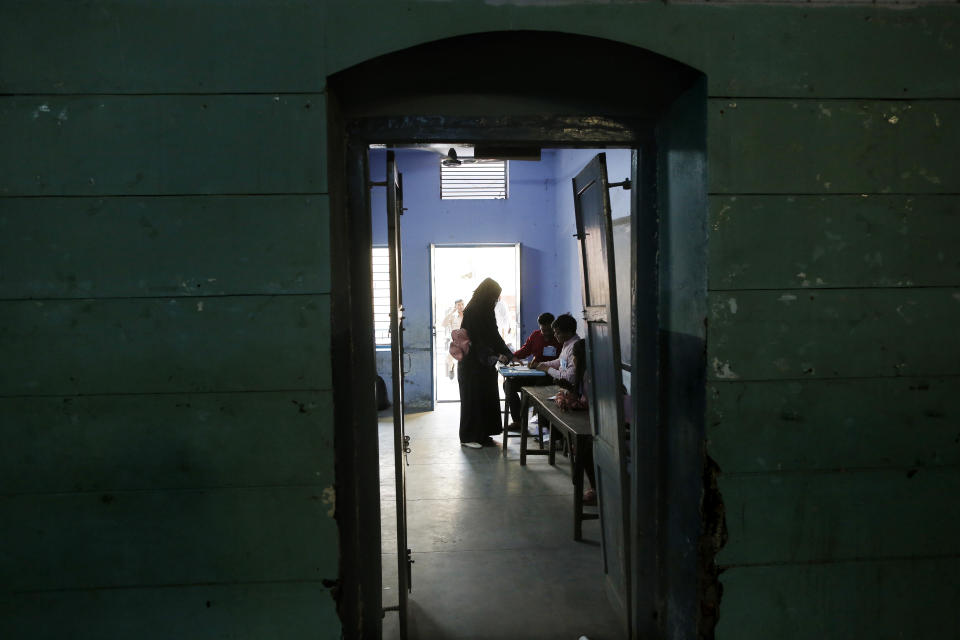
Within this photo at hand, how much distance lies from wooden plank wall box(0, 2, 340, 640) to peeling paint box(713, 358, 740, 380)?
124 cm

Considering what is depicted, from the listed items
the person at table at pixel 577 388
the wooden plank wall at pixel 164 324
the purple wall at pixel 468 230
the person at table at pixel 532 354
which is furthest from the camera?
the purple wall at pixel 468 230

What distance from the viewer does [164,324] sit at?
1.66 m

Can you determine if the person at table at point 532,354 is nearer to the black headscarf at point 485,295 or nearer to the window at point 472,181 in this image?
the black headscarf at point 485,295

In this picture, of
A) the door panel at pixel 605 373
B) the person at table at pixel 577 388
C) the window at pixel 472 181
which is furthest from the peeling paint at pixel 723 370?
the window at pixel 472 181

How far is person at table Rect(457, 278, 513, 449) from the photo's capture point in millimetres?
4930

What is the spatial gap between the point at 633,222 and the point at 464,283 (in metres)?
6.67

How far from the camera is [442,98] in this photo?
6.23 ft

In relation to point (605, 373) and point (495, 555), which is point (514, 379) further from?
point (605, 373)

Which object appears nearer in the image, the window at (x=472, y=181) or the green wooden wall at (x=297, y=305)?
the green wooden wall at (x=297, y=305)

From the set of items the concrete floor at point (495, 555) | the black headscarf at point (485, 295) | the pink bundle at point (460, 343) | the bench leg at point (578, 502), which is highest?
the black headscarf at point (485, 295)

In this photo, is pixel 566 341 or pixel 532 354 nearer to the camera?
pixel 566 341

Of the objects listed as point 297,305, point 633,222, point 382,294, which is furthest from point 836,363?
point 382,294

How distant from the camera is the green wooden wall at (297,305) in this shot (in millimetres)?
1620

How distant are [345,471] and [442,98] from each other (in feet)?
4.42
